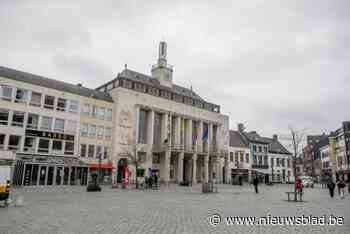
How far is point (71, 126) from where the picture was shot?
135 ft

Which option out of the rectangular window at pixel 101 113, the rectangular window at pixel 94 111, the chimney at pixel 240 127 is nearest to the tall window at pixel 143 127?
the rectangular window at pixel 101 113

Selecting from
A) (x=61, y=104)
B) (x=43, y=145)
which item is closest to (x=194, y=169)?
(x=61, y=104)

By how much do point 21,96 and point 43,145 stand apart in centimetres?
685

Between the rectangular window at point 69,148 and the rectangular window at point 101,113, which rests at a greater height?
the rectangular window at point 101,113

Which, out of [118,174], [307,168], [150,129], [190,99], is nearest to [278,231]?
[118,174]

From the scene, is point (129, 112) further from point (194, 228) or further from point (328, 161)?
point (328, 161)

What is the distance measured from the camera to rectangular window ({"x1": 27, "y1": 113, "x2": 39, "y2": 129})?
3706 cm

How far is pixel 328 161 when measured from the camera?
8069 centimetres

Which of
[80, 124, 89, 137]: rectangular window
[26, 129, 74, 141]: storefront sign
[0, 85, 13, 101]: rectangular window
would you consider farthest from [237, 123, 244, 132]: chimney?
[0, 85, 13, 101]: rectangular window

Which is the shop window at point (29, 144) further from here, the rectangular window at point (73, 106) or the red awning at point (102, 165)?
the red awning at point (102, 165)

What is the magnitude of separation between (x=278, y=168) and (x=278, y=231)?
71.8 metres

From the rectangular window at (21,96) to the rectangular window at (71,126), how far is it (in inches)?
251

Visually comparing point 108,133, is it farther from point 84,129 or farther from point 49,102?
point 49,102

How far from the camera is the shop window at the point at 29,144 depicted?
36281 millimetres
